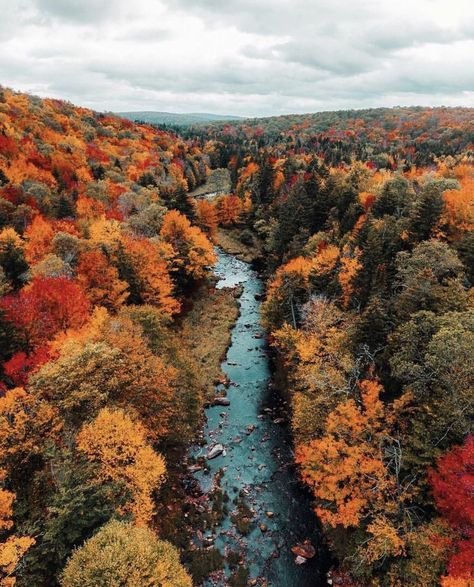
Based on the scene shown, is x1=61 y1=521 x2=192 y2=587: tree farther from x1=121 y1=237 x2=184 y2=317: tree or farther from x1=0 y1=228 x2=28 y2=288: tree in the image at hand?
x1=0 y1=228 x2=28 y2=288: tree

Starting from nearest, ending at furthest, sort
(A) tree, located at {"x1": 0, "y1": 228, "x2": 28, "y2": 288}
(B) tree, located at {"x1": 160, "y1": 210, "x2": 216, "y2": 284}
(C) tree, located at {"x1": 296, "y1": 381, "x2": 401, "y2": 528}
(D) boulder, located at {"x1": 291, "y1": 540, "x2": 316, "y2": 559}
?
(C) tree, located at {"x1": 296, "y1": 381, "x2": 401, "y2": 528} → (D) boulder, located at {"x1": 291, "y1": 540, "x2": 316, "y2": 559} → (A) tree, located at {"x1": 0, "y1": 228, "x2": 28, "y2": 288} → (B) tree, located at {"x1": 160, "y1": 210, "x2": 216, "y2": 284}

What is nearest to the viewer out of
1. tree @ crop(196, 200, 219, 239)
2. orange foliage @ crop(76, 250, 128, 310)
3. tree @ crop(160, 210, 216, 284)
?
orange foliage @ crop(76, 250, 128, 310)

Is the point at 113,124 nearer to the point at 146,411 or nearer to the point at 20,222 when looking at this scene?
the point at 20,222

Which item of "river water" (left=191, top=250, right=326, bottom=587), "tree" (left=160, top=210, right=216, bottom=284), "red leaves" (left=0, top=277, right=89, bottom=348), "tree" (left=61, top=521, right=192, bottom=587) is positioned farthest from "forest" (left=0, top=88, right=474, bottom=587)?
"river water" (left=191, top=250, right=326, bottom=587)

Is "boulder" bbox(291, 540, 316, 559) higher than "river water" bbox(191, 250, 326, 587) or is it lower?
lower

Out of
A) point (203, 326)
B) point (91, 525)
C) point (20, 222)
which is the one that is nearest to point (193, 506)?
point (91, 525)

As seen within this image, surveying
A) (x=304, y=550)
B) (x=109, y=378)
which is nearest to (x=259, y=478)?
(x=304, y=550)
